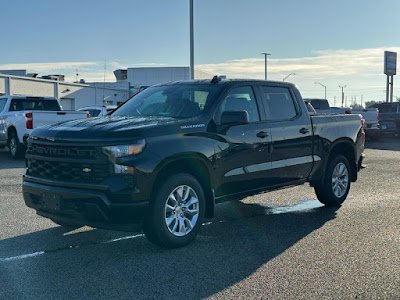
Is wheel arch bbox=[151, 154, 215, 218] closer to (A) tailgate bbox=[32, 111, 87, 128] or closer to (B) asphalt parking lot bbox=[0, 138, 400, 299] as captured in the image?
(B) asphalt parking lot bbox=[0, 138, 400, 299]

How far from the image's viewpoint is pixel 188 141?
534 cm

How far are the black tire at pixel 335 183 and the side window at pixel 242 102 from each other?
1.96 meters

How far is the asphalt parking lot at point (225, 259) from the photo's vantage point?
13.6ft

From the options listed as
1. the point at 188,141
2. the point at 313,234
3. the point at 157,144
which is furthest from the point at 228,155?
Result: the point at 313,234

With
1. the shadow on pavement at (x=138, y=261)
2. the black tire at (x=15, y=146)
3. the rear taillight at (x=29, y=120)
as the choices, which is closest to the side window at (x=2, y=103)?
the black tire at (x=15, y=146)

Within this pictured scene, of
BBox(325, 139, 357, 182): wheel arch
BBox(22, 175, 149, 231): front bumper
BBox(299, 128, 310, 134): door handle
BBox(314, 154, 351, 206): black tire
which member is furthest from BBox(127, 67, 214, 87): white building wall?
BBox(22, 175, 149, 231): front bumper

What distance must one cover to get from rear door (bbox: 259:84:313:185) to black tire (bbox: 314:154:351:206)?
1.91 feet

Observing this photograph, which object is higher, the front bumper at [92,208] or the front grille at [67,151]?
the front grille at [67,151]

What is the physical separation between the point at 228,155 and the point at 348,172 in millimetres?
3169

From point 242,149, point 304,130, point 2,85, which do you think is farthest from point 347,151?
point 2,85

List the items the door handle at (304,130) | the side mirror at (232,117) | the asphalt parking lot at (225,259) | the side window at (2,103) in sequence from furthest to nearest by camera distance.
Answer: the side window at (2,103) < the door handle at (304,130) < the side mirror at (232,117) < the asphalt parking lot at (225,259)

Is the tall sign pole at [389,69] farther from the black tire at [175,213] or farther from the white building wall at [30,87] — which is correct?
the black tire at [175,213]

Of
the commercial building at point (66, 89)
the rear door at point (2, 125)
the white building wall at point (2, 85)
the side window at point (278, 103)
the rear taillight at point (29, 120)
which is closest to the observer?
the side window at point (278, 103)

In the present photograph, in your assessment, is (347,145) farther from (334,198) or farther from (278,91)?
(278,91)
